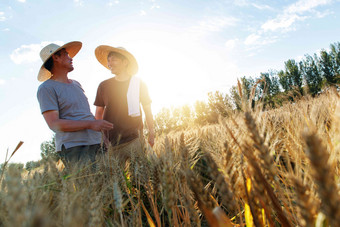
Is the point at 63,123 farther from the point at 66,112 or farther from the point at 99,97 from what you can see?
the point at 99,97

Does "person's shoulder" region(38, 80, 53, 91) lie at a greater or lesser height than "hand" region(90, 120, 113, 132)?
greater

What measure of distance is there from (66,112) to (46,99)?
0.94 feet

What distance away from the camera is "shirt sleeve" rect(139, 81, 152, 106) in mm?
3264

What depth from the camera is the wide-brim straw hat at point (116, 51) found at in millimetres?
3297

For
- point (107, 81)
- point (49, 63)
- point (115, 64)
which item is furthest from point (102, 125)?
point (49, 63)

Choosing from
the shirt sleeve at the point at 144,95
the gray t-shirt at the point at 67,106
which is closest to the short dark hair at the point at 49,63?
the gray t-shirt at the point at 67,106

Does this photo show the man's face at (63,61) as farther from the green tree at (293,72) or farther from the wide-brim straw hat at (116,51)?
the green tree at (293,72)

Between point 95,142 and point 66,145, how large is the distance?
360 mm

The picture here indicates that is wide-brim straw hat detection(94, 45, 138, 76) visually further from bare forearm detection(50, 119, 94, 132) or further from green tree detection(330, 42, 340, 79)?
green tree detection(330, 42, 340, 79)

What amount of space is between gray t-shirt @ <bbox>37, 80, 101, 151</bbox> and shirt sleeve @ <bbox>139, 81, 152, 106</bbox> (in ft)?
3.00

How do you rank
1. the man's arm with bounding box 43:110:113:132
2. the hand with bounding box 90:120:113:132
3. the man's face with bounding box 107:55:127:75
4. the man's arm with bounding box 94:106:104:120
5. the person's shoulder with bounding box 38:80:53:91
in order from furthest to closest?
the man's arm with bounding box 94:106:104:120
the man's face with bounding box 107:55:127:75
the person's shoulder with bounding box 38:80:53:91
the man's arm with bounding box 43:110:113:132
the hand with bounding box 90:120:113:132

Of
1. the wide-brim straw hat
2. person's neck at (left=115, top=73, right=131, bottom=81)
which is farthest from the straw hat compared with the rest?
person's neck at (left=115, top=73, right=131, bottom=81)

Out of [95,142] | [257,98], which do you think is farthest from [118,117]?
[257,98]

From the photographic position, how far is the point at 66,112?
8.18 ft
